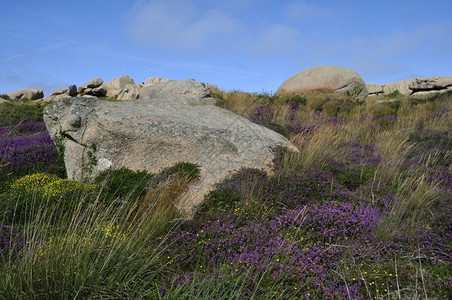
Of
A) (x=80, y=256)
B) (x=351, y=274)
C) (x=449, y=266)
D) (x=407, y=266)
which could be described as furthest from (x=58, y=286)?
(x=449, y=266)

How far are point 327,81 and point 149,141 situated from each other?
25332mm

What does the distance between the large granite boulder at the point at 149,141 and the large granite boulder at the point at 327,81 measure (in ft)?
72.1

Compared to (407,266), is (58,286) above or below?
above

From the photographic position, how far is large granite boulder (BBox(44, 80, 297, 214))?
7160mm

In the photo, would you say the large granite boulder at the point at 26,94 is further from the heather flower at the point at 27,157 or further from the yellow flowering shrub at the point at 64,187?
the yellow flowering shrub at the point at 64,187

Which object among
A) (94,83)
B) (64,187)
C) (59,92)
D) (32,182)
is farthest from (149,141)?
(59,92)

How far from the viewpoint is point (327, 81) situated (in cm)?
2972

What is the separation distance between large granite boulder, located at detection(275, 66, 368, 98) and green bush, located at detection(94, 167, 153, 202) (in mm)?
23583

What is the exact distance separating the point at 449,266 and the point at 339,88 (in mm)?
27264

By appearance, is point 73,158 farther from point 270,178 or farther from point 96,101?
point 270,178

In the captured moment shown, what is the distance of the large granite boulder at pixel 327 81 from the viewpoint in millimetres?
29531

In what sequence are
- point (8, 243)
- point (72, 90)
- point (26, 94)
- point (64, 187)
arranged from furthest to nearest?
point (26, 94) → point (72, 90) → point (64, 187) → point (8, 243)

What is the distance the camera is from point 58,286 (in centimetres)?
288

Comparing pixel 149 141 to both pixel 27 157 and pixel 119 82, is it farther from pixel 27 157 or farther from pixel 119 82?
pixel 119 82
